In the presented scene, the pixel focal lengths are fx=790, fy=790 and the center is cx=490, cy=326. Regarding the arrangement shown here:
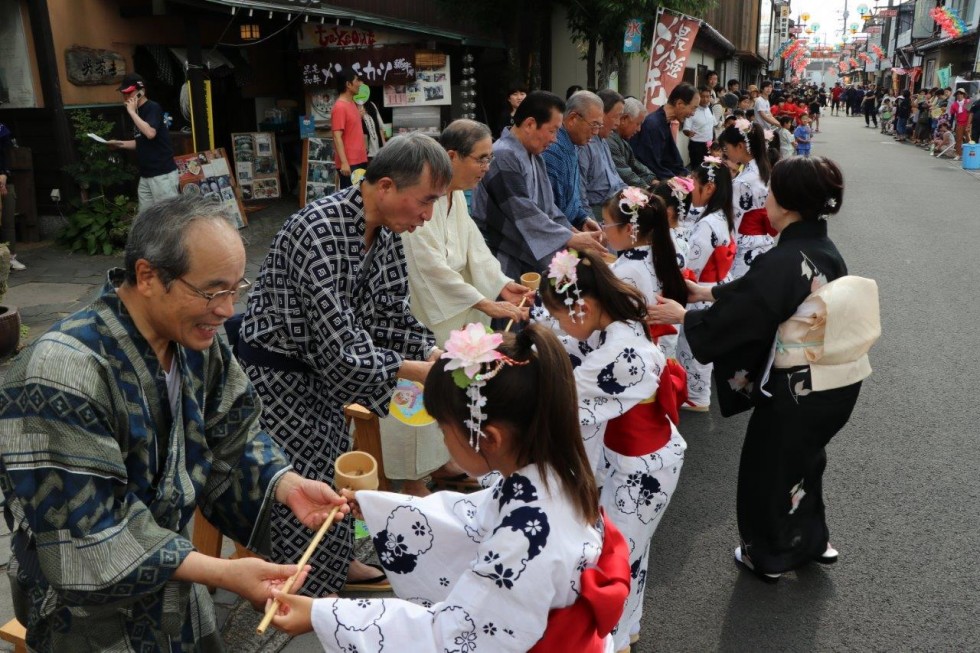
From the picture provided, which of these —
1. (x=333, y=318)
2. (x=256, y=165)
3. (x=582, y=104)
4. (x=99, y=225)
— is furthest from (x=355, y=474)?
(x=256, y=165)

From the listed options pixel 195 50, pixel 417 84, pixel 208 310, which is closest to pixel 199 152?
pixel 195 50

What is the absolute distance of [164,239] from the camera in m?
1.84

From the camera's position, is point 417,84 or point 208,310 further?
point 417,84

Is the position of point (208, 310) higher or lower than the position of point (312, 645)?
higher

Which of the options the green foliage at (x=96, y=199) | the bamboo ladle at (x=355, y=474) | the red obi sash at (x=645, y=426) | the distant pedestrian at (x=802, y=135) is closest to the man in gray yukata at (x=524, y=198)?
the red obi sash at (x=645, y=426)

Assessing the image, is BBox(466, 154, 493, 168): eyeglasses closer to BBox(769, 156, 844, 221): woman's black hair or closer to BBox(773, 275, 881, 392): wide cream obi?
BBox(769, 156, 844, 221): woman's black hair

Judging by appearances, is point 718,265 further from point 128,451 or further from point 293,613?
point 128,451

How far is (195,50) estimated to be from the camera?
9398 mm

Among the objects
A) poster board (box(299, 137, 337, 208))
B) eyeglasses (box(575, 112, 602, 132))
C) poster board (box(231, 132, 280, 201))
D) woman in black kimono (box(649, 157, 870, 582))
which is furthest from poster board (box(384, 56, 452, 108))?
woman in black kimono (box(649, 157, 870, 582))

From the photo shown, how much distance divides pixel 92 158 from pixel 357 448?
22.7 ft

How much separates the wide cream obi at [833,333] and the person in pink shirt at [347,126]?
7140mm

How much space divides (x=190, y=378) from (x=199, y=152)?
846 centimetres

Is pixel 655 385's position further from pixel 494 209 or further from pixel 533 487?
pixel 494 209

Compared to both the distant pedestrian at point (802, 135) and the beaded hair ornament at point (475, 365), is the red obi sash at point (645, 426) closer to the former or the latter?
the beaded hair ornament at point (475, 365)
